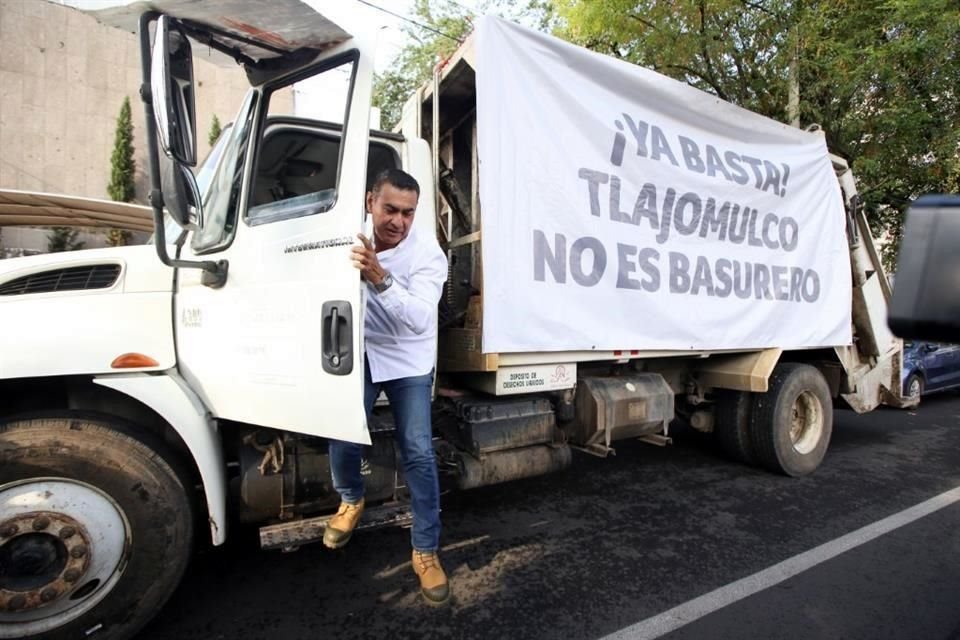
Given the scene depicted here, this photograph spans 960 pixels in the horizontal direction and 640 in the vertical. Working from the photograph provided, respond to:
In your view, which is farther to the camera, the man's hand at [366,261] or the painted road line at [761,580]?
the painted road line at [761,580]

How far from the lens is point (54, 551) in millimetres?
2141

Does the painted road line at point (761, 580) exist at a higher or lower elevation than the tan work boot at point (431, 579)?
lower

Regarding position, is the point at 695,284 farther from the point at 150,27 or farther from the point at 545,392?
the point at 150,27

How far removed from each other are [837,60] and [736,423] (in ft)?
16.3

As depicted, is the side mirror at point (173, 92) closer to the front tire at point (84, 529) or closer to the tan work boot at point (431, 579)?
the front tire at point (84, 529)

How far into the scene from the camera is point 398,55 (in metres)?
12.7

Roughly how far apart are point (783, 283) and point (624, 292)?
175cm

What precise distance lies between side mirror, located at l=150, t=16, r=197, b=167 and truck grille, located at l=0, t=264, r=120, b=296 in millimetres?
892

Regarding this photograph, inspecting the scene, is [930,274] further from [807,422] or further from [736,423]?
[807,422]

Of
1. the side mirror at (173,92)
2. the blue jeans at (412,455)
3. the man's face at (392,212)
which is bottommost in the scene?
the blue jeans at (412,455)

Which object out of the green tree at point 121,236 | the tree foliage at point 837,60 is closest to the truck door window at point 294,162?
the green tree at point 121,236

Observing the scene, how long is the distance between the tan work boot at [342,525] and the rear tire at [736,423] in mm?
3466

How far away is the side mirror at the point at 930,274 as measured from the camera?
1015 millimetres

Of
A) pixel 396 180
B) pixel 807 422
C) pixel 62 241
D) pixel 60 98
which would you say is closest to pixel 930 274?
pixel 396 180
